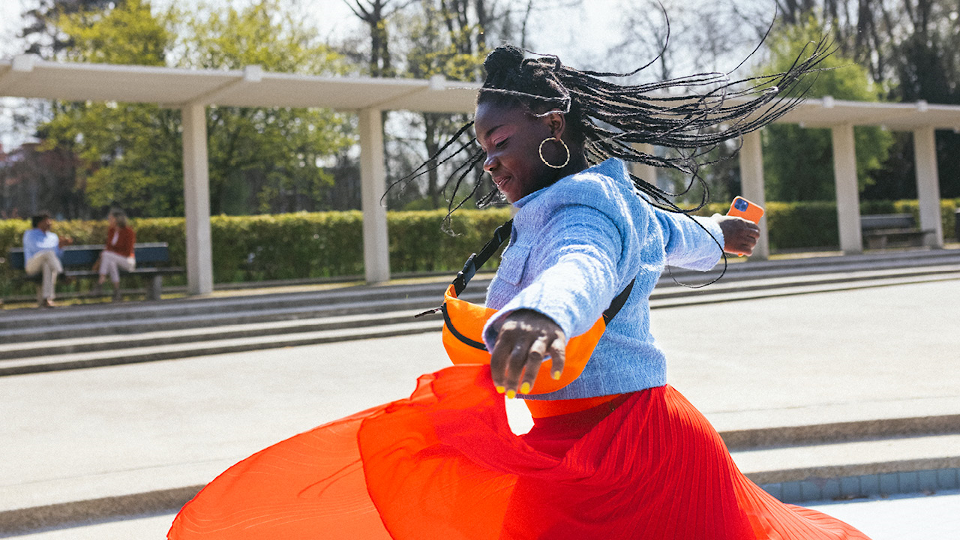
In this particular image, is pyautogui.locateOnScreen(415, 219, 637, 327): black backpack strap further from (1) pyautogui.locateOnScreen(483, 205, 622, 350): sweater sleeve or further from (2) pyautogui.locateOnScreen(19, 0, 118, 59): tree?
(2) pyautogui.locateOnScreen(19, 0, 118, 59): tree

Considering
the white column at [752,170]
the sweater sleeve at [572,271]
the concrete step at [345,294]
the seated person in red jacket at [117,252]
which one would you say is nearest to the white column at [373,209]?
the concrete step at [345,294]

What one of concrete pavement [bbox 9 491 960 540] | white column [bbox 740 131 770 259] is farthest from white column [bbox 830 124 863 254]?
concrete pavement [bbox 9 491 960 540]

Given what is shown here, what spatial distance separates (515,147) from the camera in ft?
5.81

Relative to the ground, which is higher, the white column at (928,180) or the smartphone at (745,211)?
the white column at (928,180)

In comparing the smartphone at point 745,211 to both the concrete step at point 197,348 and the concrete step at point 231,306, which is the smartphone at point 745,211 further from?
the concrete step at point 231,306

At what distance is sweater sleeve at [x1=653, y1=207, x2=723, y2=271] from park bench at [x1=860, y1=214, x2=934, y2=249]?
21.6 metres

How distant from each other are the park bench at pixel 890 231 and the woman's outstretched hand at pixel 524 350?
2275cm

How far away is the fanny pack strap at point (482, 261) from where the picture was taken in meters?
1.61

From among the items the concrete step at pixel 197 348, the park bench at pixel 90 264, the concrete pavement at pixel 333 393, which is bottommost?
the concrete pavement at pixel 333 393

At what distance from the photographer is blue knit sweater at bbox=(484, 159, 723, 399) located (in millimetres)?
1329

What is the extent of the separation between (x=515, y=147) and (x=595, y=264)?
1.55 feet

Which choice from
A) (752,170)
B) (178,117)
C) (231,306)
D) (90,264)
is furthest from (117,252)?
(752,170)

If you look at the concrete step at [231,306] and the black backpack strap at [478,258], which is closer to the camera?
the black backpack strap at [478,258]

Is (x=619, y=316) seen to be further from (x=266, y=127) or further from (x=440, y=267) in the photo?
(x=266, y=127)
